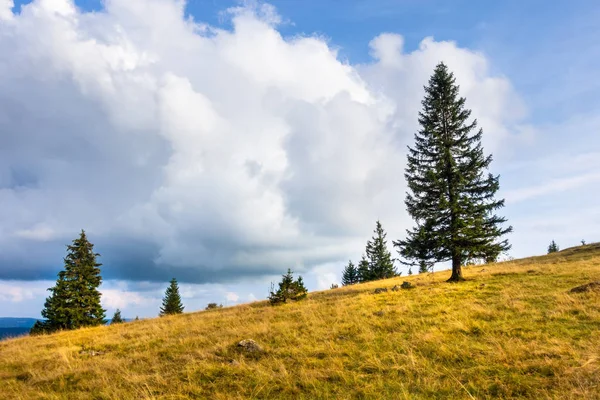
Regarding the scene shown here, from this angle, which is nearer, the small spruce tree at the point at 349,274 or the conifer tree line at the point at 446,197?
the conifer tree line at the point at 446,197

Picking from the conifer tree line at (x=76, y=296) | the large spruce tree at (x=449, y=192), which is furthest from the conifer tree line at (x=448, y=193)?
the conifer tree line at (x=76, y=296)

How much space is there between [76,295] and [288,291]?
989 inches

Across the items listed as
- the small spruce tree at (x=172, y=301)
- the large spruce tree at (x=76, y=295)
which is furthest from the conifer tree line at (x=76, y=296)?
the small spruce tree at (x=172, y=301)

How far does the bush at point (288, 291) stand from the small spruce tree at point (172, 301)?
127 ft

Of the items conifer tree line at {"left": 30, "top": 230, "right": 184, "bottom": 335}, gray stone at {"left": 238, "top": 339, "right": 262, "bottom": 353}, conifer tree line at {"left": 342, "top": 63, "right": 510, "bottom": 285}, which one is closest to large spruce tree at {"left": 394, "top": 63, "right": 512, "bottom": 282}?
conifer tree line at {"left": 342, "top": 63, "right": 510, "bottom": 285}

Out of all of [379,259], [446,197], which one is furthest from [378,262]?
[446,197]

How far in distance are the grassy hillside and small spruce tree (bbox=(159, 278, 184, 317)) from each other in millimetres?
42583

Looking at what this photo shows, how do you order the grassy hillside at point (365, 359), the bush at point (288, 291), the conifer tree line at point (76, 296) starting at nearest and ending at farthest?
the grassy hillside at point (365, 359), the bush at point (288, 291), the conifer tree line at point (76, 296)

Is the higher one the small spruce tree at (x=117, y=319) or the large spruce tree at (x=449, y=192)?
the large spruce tree at (x=449, y=192)

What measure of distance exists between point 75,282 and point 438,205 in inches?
1375

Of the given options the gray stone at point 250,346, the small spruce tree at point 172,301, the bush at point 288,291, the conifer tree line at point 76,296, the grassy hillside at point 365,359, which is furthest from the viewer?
the small spruce tree at point 172,301

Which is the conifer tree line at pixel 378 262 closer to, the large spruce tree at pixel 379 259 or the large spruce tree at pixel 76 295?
the large spruce tree at pixel 379 259

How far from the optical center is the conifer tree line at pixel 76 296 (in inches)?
1243

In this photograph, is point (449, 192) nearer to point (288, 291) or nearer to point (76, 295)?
point (288, 291)
